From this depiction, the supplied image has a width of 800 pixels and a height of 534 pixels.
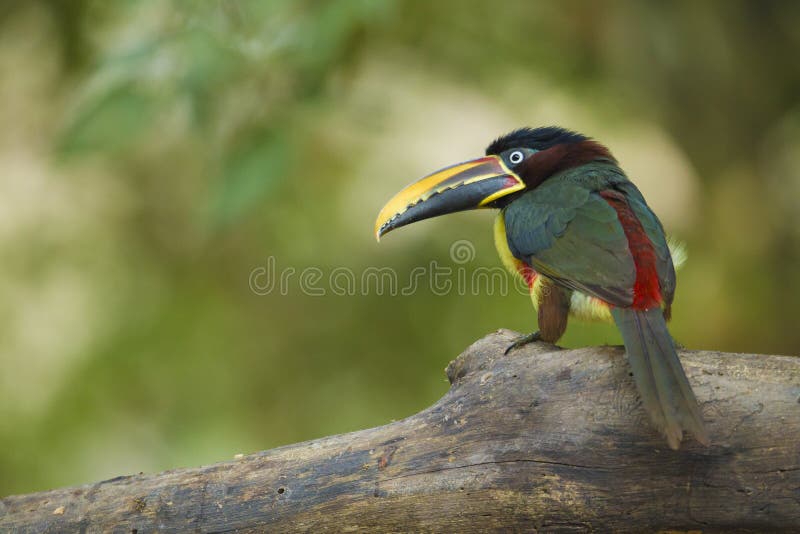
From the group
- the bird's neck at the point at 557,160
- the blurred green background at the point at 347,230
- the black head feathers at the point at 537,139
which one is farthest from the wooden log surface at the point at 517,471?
the blurred green background at the point at 347,230

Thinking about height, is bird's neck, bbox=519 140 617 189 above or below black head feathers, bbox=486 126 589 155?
below

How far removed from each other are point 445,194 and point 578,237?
627 mm

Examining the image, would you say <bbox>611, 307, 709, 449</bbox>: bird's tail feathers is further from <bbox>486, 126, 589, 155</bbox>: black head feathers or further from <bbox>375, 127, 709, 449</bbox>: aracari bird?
<bbox>486, 126, 589, 155</bbox>: black head feathers

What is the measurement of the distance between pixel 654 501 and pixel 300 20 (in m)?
2.30

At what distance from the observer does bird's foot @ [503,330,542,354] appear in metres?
2.87

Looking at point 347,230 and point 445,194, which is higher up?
point 347,230

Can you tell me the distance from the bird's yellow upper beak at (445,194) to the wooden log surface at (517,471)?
75 cm

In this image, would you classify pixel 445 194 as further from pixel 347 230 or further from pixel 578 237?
pixel 347 230

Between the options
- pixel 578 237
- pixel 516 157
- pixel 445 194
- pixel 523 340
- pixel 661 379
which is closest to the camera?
pixel 661 379

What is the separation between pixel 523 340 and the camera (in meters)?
2.95

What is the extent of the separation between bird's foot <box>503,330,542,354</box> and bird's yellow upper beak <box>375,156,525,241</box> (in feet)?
2.40

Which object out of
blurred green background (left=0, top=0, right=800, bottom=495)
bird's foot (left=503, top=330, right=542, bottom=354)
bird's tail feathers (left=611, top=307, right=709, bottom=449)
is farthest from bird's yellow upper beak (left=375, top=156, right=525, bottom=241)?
blurred green background (left=0, top=0, right=800, bottom=495)

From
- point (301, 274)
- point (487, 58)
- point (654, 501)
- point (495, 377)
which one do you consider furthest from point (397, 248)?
point (654, 501)

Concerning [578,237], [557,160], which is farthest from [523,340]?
[557,160]
